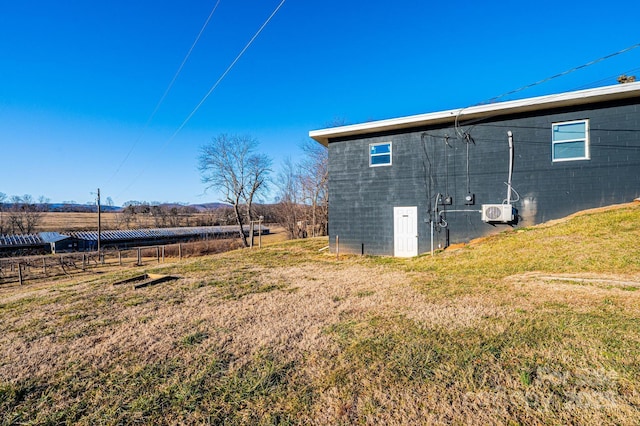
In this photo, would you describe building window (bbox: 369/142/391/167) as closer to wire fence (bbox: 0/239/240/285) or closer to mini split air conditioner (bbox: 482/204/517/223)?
mini split air conditioner (bbox: 482/204/517/223)

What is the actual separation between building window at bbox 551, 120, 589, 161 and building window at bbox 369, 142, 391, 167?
4.55 meters

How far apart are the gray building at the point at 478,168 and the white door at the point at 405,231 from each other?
3cm

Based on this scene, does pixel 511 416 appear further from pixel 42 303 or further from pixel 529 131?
pixel 529 131

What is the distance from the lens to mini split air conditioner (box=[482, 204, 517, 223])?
27.7 ft

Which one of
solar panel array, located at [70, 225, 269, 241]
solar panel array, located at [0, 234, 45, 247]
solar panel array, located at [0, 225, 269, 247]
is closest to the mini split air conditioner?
solar panel array, located at [0, 225, 269, 247]

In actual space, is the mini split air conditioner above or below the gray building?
below

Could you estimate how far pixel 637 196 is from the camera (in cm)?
771

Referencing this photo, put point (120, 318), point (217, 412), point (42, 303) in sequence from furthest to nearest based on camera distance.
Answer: point (42, 303) < point (120, 318) < point (217, 412)

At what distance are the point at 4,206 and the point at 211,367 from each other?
49.9 meters

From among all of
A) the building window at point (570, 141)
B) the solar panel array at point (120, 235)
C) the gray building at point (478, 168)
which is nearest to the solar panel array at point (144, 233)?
the solar panel array at point (120, 235)

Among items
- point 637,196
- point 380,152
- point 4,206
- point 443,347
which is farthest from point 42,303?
point 4,206

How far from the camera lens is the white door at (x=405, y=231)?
9.82m

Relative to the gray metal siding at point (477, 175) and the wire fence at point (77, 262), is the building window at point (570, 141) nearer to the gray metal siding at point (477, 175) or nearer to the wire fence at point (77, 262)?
the gray metal siding at point (477, 175)

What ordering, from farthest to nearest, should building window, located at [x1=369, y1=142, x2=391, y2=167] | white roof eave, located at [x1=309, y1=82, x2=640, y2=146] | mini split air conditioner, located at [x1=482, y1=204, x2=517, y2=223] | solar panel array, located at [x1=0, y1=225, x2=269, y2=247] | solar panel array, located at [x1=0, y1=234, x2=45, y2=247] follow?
solar panel array, located at [x1=0, y1=225, x2=269, y2=247]
solar panel array, located at [x1=0, y1=234, x2=45, y2=247]
building window, located at [x1=369, y1=142, x2=391, y2=167]
mini split air conditioner, located at [x1=482, y1=204, x2=517, y2=223]
white roof eave, located at [x1=309, y1=82, x2=640, y2=146]
